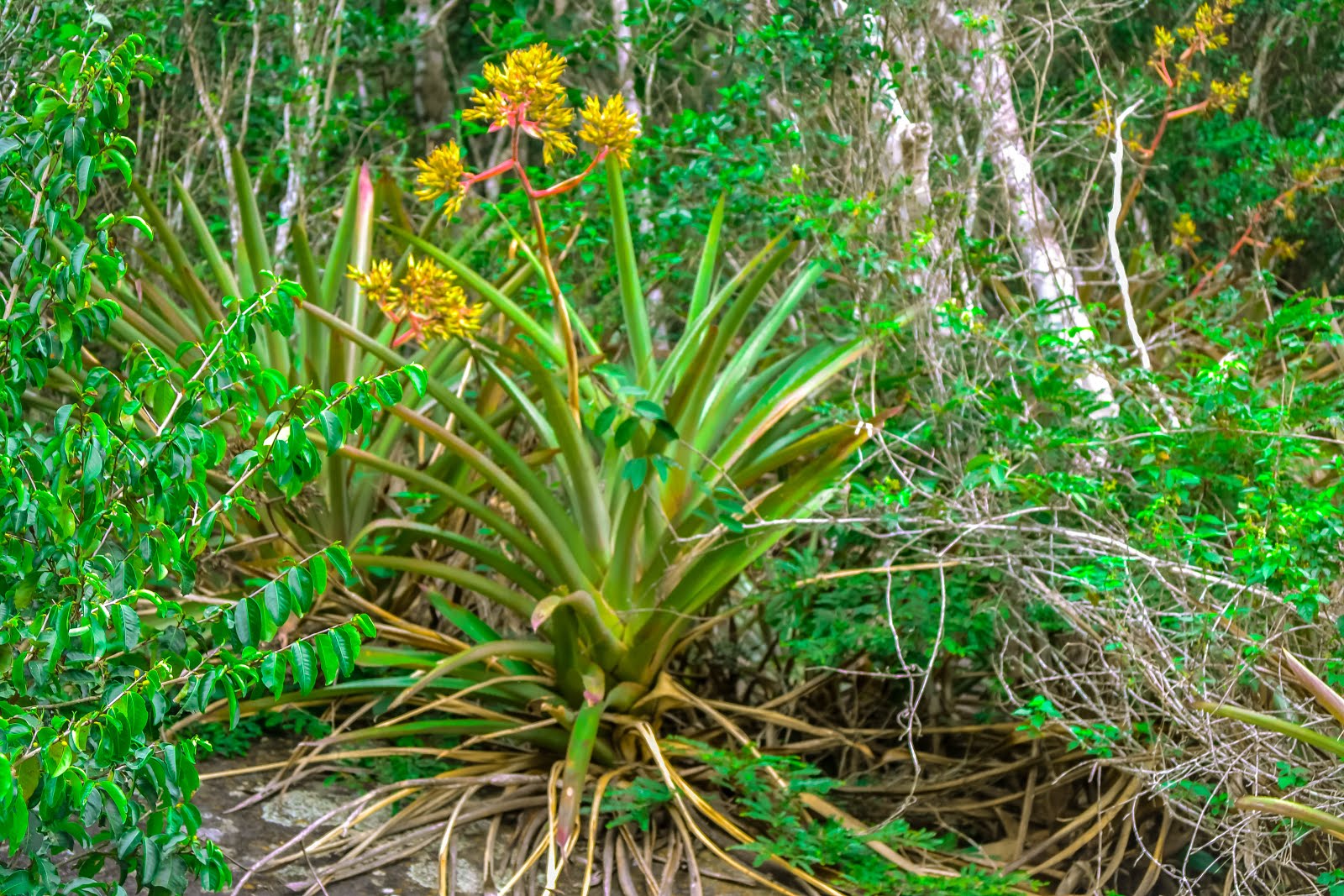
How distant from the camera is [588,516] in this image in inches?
120

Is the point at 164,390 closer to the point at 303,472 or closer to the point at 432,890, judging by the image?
the point at 303,472

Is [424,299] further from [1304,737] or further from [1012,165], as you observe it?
[1304,737]

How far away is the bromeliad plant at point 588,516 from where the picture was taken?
9.12ft

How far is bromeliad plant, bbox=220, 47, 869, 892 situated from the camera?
278 centimetres

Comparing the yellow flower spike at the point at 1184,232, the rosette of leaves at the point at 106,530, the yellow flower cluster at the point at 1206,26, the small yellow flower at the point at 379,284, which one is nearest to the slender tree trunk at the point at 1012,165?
the yellow flower cluster at the point at 1206,26

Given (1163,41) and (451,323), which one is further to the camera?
(1163,41)

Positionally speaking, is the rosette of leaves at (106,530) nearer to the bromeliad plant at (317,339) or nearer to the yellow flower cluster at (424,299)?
the yellow flower cluster at (424,299)

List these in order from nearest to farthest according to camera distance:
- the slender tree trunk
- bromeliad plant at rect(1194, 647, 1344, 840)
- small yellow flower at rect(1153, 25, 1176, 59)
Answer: bromeliad plant at rect(1194, 647, 1344, 840)
the slender tree trunk
small yellow flower at rect(1153, 25, 1176, 59)

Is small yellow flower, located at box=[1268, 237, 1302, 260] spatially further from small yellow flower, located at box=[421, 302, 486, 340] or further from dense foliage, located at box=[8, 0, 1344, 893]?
small yellow flower, located at box=[421, 302, 486, 340]

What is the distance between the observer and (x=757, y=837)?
108 inches

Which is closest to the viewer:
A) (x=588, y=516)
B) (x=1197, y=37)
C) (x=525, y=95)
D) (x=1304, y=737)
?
(x=1304, y=737)

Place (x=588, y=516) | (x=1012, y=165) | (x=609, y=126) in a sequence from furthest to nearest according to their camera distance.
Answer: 1. (x=1012, y=165)
2. (x=588, y=516)
3. (x=609, y=126)

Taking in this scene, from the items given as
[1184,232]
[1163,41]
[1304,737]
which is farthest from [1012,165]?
[1304,737]

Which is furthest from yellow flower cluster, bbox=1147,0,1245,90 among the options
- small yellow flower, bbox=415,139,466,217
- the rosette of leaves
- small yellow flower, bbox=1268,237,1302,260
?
the rosette of leaves
